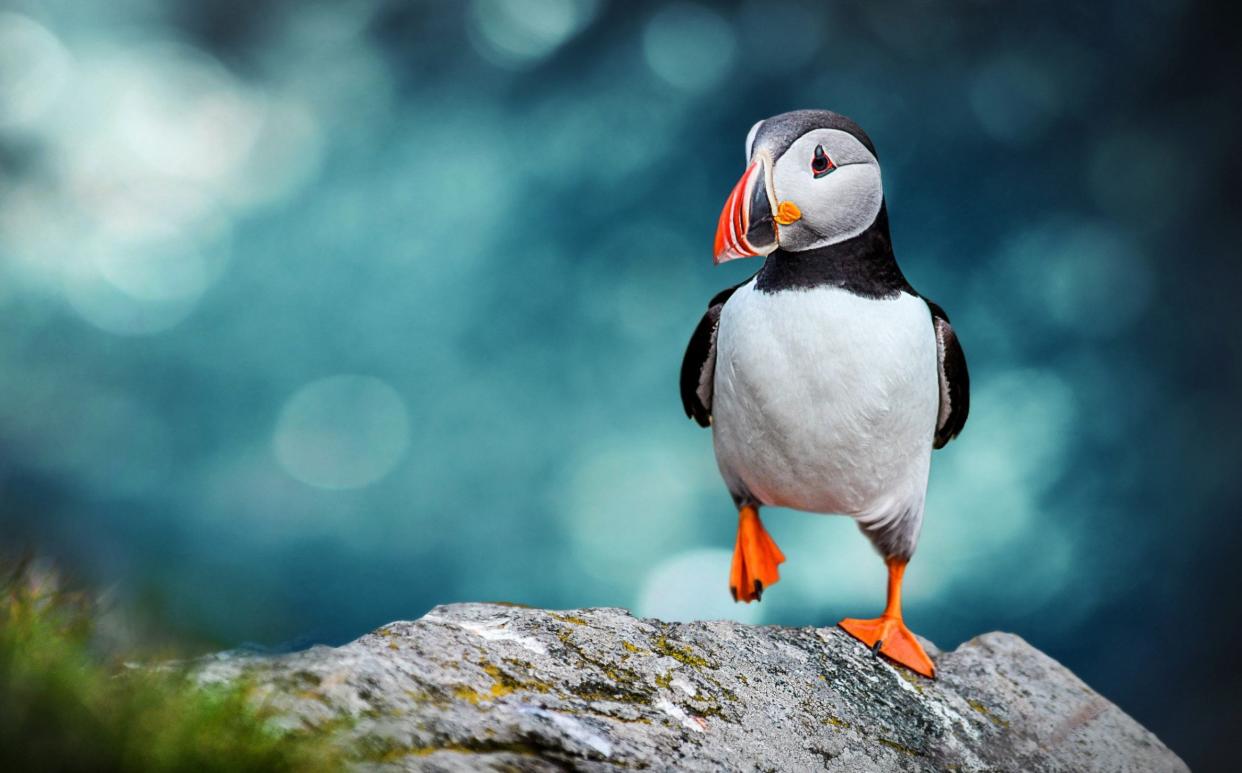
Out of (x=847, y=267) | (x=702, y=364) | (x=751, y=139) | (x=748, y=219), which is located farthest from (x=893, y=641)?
(x=751, y=139)

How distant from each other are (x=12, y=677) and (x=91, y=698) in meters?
0.13

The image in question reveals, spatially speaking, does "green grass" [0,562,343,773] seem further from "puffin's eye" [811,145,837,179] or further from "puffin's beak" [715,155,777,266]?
"puffin's eye" [811,145,837,179]

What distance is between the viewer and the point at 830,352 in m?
3.61

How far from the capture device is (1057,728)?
3914 millimetres

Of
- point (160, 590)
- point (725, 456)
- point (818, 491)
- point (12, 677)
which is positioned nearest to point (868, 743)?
point (818, 491)

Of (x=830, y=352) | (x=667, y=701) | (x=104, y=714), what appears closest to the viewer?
(x=104, y=714)

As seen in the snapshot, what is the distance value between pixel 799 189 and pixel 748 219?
0.68 feet

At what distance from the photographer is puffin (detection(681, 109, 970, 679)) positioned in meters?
3.55

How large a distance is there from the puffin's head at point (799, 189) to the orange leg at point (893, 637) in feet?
4.62

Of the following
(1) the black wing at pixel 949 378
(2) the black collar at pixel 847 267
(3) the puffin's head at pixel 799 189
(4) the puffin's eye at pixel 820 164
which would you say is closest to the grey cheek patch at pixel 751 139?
(3) the puffin's head at pixel 799 189

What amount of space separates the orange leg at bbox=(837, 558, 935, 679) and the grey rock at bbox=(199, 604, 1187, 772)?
0.20 ft

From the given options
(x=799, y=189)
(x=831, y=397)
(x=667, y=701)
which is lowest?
(x=667, y=701)

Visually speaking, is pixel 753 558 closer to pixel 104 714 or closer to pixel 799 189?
pixel 799 189

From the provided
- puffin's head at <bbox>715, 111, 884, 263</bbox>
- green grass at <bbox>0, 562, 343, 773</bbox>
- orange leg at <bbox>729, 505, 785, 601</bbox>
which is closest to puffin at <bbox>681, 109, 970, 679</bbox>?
puffin's head at <bbox>715, 111, 884, 263</bbox>
